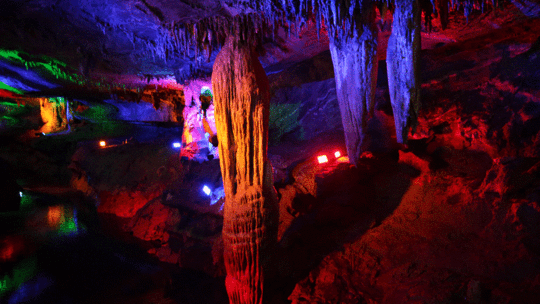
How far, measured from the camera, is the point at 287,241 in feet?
18.4

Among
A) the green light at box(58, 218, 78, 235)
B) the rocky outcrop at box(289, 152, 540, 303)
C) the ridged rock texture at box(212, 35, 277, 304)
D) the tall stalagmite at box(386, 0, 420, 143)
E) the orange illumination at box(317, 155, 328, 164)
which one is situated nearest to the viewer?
the tall stalagmite at box(386, 0, 420, 143)

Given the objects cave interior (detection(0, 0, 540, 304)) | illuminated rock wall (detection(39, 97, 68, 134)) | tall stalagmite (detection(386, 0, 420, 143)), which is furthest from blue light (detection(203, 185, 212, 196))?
illuminated rock wall (detection(39, 97, 68, 134))

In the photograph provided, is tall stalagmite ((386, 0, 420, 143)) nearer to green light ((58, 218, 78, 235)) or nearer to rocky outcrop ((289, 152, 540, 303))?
rocky outcrop ((289, 152, 540, 303))

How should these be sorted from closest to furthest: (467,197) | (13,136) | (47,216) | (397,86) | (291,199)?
(397,86)
(467,197)
(291,199)
(47,216)
(13,136)

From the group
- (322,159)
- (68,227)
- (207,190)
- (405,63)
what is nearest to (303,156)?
(322,159)

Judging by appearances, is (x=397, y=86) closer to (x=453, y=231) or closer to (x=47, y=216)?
(x=453, y=231)

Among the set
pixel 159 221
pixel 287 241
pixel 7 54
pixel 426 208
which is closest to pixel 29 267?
pixel 159 221

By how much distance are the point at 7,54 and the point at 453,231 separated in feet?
29.0

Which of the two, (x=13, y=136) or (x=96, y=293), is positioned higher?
(x=13, y=136)

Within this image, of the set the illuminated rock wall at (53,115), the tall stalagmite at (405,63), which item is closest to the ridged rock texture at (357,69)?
the tall stalagmite at (405,63)

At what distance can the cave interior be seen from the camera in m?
3.47

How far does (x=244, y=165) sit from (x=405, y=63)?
227cm

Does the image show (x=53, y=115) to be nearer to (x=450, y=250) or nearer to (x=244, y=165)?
(x=244, y=165)

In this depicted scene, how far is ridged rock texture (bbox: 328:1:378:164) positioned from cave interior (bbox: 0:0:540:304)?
0.02 meters
